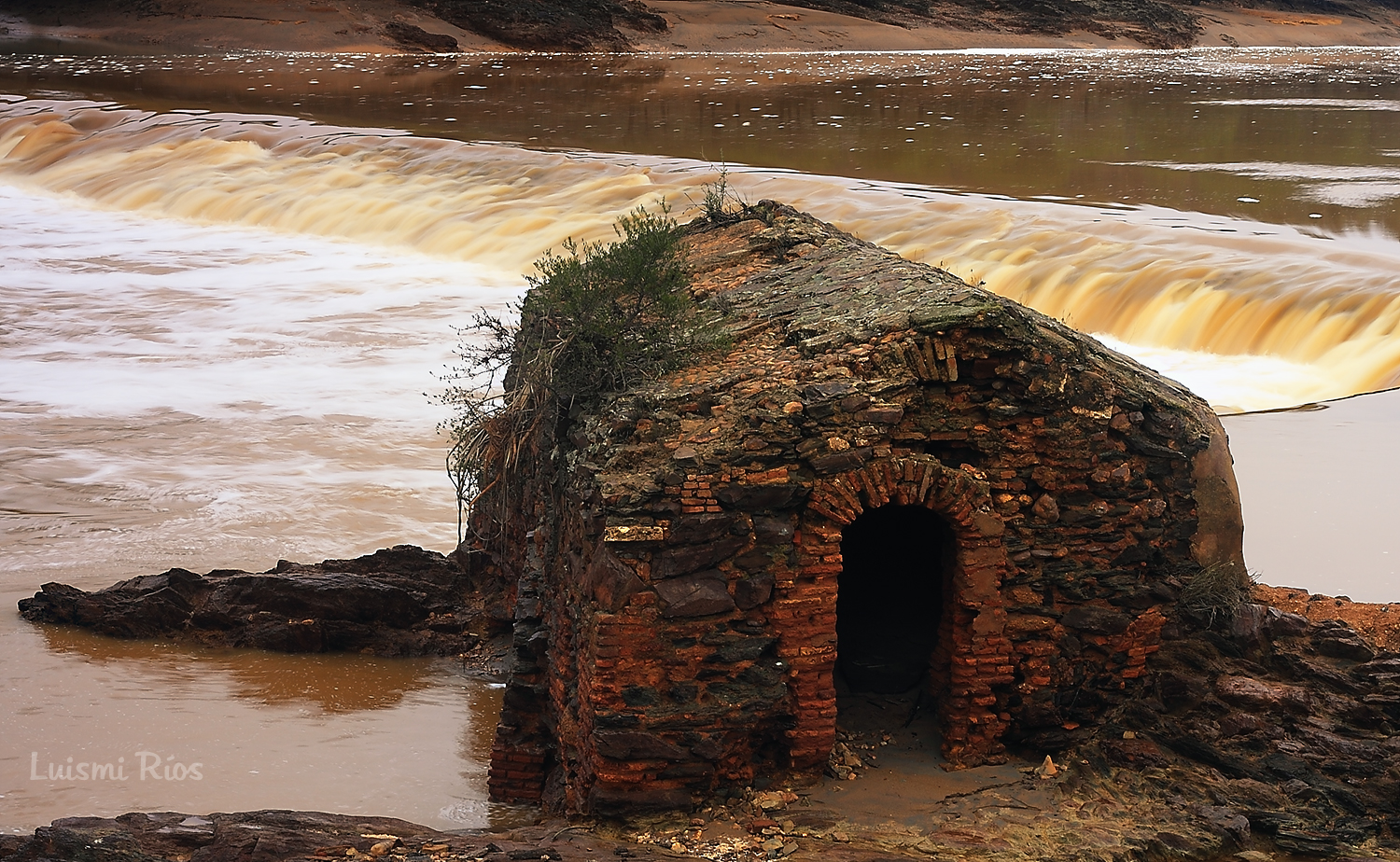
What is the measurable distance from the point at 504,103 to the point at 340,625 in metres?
32.3

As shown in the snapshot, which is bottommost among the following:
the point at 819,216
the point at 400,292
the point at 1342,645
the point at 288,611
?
the point at 288,611

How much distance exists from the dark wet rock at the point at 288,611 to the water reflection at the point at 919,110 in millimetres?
17285

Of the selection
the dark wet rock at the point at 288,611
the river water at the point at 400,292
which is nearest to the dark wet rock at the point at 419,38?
the river water at the point at 400,292

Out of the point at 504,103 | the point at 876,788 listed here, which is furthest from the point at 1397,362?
the point at 504,103

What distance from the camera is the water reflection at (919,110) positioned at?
28.2 metres

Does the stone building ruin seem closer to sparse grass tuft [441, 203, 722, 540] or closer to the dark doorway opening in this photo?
the dark doorway opening

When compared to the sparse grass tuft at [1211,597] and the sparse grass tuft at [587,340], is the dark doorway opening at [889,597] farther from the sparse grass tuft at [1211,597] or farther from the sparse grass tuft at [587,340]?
the sparse grass tuft at [587,340]

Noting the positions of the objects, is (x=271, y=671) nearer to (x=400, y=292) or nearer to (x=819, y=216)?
(x=400, y=292)

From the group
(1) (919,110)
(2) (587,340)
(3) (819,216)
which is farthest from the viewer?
(1) (919,110)

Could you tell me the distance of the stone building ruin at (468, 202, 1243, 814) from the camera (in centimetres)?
749

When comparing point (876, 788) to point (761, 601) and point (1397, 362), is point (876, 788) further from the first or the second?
point (1397, 362)

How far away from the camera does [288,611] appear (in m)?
11.6
